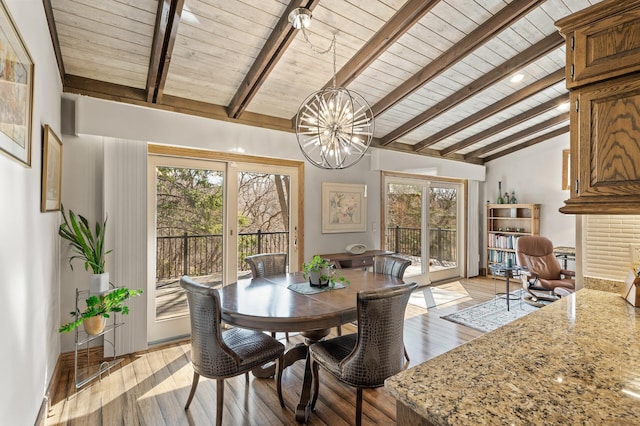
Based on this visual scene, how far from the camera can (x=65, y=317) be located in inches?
115

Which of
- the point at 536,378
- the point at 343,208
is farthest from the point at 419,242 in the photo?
the point at 536,378

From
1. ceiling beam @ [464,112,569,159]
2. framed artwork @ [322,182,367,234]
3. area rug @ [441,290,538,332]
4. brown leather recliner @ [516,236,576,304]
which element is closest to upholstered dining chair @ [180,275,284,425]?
framed artwork @ [322,182,367,234]

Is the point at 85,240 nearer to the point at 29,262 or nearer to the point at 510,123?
the point at 29,262

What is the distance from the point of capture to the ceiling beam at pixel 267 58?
2455 millimetres

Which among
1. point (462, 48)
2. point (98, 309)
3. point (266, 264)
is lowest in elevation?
point (98, 309)

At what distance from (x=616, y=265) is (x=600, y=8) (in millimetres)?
1309

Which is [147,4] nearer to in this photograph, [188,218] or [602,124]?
[188,218]

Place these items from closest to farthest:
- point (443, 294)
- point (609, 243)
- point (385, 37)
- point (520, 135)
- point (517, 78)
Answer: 1. point (609, 243)
2. point (385, 37)
3. point (517, 78)
4. point (443, 294)
5. point (520, 135)

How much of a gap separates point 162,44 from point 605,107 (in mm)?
2802

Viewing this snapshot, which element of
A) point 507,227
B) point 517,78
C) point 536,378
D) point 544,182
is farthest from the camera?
point 507,227

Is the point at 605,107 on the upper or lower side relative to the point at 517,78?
lower

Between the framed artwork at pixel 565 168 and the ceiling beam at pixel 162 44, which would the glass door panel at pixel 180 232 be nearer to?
the ceiling beam at pixel 162 44

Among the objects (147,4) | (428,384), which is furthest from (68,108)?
(428,384)

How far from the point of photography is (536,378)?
944mm
